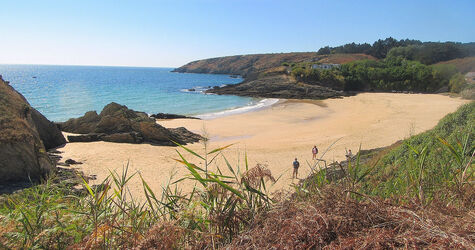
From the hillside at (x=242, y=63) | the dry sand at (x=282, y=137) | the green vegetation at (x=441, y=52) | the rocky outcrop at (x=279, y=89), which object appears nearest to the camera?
the dry sand at (x=282, y=137)

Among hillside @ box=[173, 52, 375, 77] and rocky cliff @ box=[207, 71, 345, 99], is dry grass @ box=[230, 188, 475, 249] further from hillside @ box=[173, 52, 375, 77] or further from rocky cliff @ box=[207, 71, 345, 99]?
hillside @ box=[173, 52, 375, 77]

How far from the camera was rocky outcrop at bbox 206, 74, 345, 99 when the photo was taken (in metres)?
46.1

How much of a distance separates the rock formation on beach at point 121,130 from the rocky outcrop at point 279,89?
1159 inches

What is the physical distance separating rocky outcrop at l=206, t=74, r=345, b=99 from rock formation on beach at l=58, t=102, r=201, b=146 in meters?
29.4

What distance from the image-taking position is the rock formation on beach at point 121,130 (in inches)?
688

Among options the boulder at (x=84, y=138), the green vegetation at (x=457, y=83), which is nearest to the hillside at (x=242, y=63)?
the green vegetation at (x=457, y=83)

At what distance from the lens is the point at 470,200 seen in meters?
2.53

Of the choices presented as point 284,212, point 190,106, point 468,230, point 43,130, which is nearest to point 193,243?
point 284,212

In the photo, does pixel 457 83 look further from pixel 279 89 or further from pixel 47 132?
pixel 47 132

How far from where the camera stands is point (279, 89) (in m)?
49.8

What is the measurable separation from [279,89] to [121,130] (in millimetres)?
35387

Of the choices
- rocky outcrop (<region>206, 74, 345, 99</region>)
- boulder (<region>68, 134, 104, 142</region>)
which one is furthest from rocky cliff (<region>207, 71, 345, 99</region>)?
boulder (<region>68, 134, 104, 142</region>)

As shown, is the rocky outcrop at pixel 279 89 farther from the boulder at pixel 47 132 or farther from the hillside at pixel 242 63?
the hillside at pixel 242 63

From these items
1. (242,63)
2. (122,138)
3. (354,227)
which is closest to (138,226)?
(354,227)
